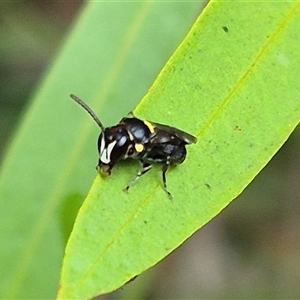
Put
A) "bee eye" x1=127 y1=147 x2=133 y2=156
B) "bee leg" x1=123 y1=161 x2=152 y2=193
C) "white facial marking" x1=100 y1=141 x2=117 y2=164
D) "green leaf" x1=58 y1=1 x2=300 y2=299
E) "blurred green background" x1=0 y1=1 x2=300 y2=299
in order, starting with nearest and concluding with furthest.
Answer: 1. "green leaf" x1=58 y1=1 x2=300 y2=299
2. "bee leg" x1=123 y1=161 x2=152 y2=193
3. "white facial marking" x1=100 y1=141 x2=117 y2=164
4. "bee eye" x1=127 y1=147 x2=133 y2=156
5. "blurred green background" x1=0 y1=1 x2=300 y2=299

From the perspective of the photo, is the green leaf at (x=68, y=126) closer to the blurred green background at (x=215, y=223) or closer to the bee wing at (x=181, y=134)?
the bee wing at (x=181, y=134)

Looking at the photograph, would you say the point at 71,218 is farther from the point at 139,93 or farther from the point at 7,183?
the point at 139,93

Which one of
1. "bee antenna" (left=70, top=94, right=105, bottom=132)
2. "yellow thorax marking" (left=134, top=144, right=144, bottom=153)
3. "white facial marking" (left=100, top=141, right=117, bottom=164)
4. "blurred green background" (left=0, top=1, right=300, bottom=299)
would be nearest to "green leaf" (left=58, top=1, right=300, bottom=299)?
"white facial marking" (left=100, top=141, right=117, bottom=164)

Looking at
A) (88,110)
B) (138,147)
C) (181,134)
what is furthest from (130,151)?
(181,134)

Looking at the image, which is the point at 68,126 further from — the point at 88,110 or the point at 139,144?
the point at 139,144

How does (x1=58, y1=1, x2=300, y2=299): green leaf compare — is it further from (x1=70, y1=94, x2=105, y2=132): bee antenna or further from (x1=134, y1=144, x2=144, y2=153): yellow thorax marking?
(x1=134, y1=144, x2=144, y2=153): yellow thorax marking
